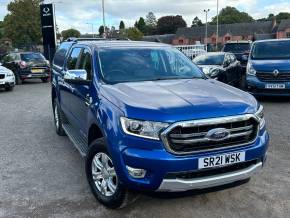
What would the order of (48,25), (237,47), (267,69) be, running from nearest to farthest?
1. (267,69)
2. (237,47)
3. (48,25)

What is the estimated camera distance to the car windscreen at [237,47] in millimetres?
21916

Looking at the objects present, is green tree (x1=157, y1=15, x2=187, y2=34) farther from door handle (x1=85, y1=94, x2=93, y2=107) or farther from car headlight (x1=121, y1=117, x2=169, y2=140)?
car headlight (x1=121, y1=117, x2=169, y2=140)

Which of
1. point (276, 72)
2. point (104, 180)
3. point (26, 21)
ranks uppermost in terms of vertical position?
point (26, 21)

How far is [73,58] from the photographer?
6414 mm

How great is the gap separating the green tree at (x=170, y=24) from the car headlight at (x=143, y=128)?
13350 cm

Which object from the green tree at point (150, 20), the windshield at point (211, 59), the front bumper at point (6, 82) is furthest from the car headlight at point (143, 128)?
the green tree at point (150, 20)

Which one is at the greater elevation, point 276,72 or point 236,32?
point 236,32

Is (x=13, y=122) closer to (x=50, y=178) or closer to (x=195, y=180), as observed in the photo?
(x=50, y=178)

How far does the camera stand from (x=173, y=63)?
5621 millimetres

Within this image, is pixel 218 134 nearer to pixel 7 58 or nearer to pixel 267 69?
pixel 267 69

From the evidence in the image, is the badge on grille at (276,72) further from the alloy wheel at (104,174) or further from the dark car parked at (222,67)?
the alloy wheel at (104,174)

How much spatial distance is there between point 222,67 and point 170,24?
409 ft

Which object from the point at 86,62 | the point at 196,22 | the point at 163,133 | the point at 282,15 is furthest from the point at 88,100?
the point at 196,22

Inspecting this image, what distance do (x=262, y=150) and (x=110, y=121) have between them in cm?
164
